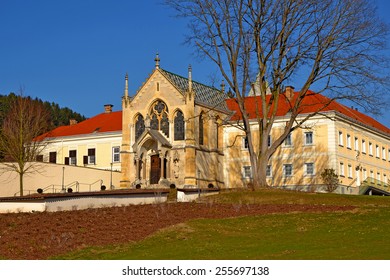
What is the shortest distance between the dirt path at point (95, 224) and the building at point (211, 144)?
2226 centimetres

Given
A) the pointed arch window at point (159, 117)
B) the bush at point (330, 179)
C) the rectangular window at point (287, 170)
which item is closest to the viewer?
the bush at point (330, 179)

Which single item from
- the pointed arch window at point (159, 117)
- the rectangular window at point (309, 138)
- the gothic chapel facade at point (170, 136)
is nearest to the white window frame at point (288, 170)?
the rectangular window at point (309, 138)

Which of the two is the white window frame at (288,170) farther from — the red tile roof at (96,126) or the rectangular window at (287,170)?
the red tile roof at (96,126)

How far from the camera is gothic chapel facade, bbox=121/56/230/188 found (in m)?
60.7

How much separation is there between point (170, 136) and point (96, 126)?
15.8m

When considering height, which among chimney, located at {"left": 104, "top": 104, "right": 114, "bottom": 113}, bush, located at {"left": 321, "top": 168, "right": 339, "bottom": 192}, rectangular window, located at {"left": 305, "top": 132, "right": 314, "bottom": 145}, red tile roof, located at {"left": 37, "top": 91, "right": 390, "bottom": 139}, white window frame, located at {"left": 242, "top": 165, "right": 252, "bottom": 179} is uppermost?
chimney, located at {"left": 104, "top": 104, "right": 114, "bottom": 113}

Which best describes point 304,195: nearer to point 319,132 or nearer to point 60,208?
point 60,208

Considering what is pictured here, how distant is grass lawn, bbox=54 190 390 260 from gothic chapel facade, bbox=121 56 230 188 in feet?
89.1

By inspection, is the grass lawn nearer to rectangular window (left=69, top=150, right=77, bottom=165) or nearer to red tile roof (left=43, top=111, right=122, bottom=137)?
red tile roof (left=43, top=111, right=122, bottom=137)

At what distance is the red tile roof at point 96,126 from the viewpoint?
7344 centimetres

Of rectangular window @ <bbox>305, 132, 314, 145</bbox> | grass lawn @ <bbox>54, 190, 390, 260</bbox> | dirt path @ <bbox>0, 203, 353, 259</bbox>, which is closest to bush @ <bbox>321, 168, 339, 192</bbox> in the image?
rectangular window @ <bbox>305, 132, 314, 145</bbox>

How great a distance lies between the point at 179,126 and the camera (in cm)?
6159

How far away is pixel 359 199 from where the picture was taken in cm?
3944

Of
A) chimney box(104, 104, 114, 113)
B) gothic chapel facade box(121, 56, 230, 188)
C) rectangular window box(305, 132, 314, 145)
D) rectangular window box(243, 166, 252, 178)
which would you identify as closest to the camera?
gothic chapel facade box(121, 56, 230, 188)
